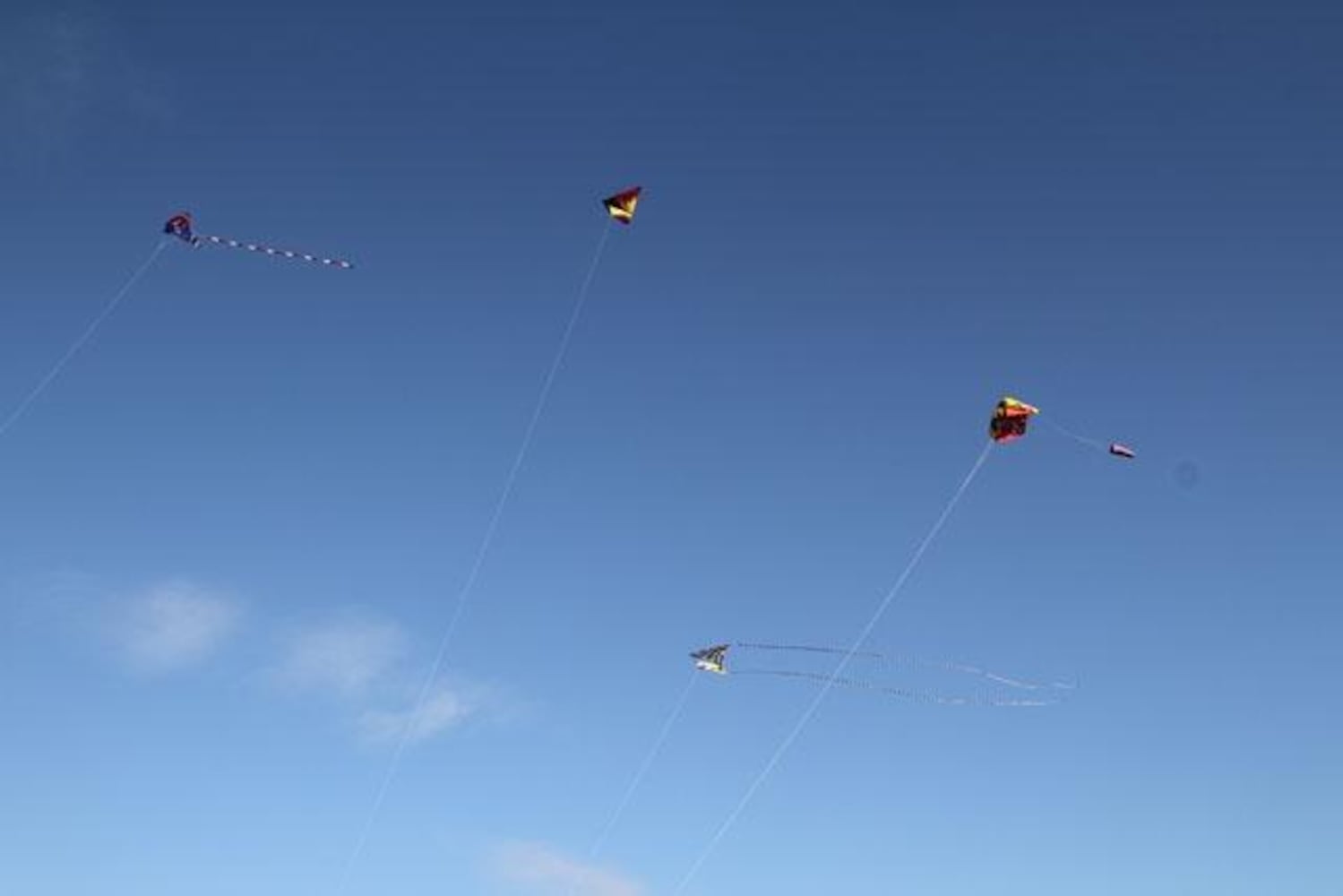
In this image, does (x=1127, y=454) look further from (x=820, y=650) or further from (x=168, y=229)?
(x=168, y=229)

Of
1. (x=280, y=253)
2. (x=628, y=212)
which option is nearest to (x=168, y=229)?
(x=280, y=253)

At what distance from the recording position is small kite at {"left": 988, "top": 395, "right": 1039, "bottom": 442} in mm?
32250

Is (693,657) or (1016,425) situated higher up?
(1016,425)

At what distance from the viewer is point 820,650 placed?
33.6m

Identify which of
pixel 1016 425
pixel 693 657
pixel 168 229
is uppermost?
pixel 1016 425

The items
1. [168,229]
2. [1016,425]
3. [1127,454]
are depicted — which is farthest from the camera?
[168,229]

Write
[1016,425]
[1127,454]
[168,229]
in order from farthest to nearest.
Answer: [168,229], [1016,425], [1127,454]

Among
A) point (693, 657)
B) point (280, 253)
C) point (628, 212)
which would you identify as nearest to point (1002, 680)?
point (693, 657)

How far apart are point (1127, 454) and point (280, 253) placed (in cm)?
2959

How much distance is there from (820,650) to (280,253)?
2383cm

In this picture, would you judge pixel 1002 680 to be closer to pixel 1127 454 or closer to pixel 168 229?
pixel 1127 454

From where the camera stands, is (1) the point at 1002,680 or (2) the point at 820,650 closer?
(1) the point at 1002,680

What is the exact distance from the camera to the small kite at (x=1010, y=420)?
1270 inches

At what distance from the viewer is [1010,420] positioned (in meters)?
32.4
